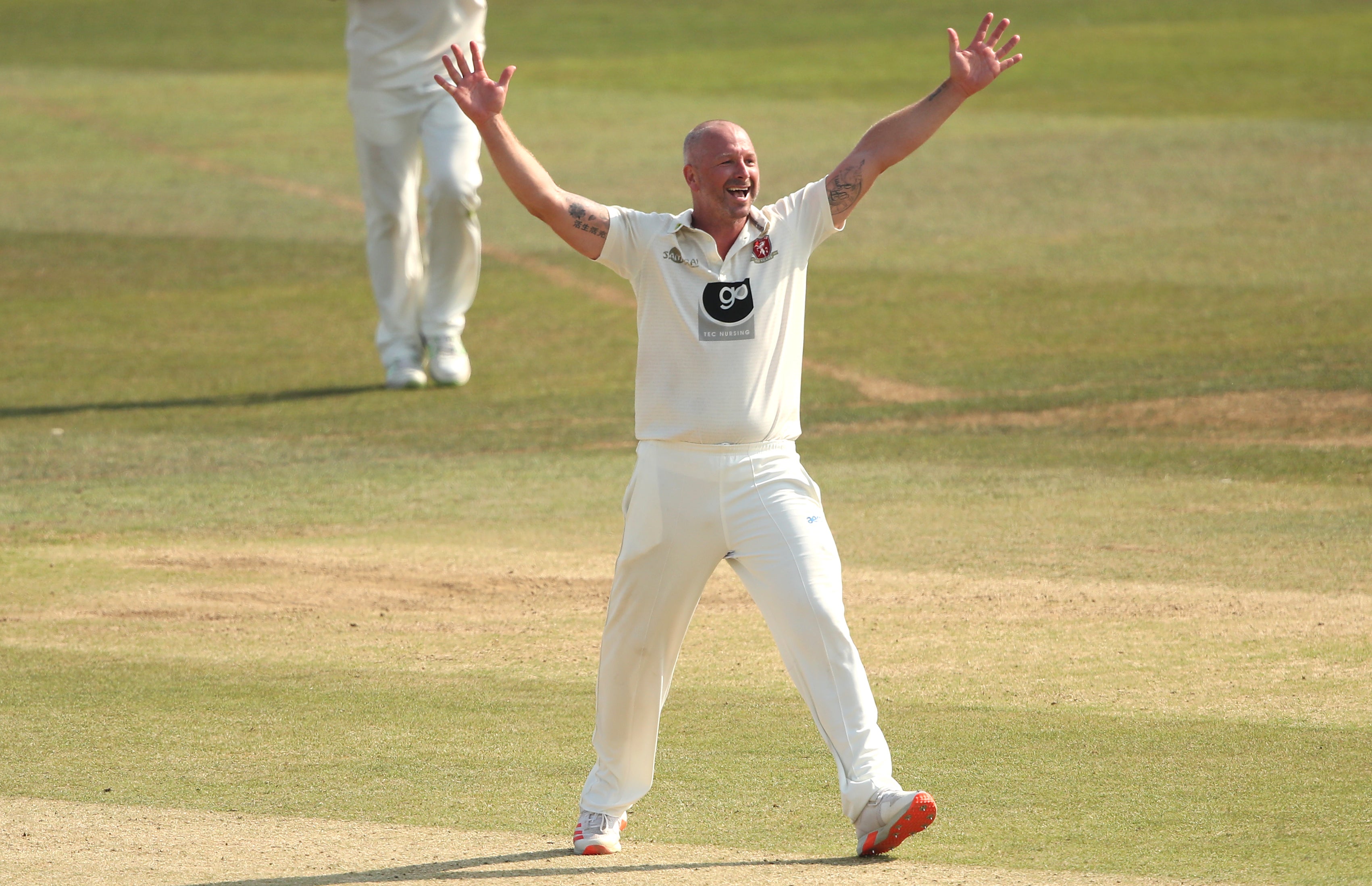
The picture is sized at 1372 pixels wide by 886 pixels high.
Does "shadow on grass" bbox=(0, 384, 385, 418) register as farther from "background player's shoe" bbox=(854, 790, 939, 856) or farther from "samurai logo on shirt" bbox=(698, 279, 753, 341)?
"background player's shoe" bbox=(854, 790, 939, 856)

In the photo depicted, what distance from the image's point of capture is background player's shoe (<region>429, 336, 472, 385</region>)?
16.4m

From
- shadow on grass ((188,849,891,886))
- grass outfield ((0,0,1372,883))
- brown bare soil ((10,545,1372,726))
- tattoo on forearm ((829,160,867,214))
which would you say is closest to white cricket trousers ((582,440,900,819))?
shadow on grass ((188,849,891,886))

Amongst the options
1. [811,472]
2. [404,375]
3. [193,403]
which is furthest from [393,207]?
[811,472]

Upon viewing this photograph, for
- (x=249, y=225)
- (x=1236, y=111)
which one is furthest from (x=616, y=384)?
(x=1236, y=111)

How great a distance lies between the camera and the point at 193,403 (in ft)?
53.0

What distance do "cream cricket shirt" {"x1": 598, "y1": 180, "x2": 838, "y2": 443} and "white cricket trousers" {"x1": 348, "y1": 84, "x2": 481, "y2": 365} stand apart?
9278mm

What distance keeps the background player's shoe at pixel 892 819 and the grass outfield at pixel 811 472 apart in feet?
0.54

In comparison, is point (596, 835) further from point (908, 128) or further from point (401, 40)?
point (401, 40)

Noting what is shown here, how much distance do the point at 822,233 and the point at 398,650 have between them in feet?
11.2

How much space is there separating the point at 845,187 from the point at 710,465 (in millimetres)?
1044

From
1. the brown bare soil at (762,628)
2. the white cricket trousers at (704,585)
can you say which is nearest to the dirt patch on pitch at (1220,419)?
the brown bare soil at (762,628)

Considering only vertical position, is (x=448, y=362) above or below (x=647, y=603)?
above

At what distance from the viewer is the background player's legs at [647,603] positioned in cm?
614

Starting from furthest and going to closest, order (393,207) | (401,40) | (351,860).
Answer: (393,207) < (401,40) < (351,860)
